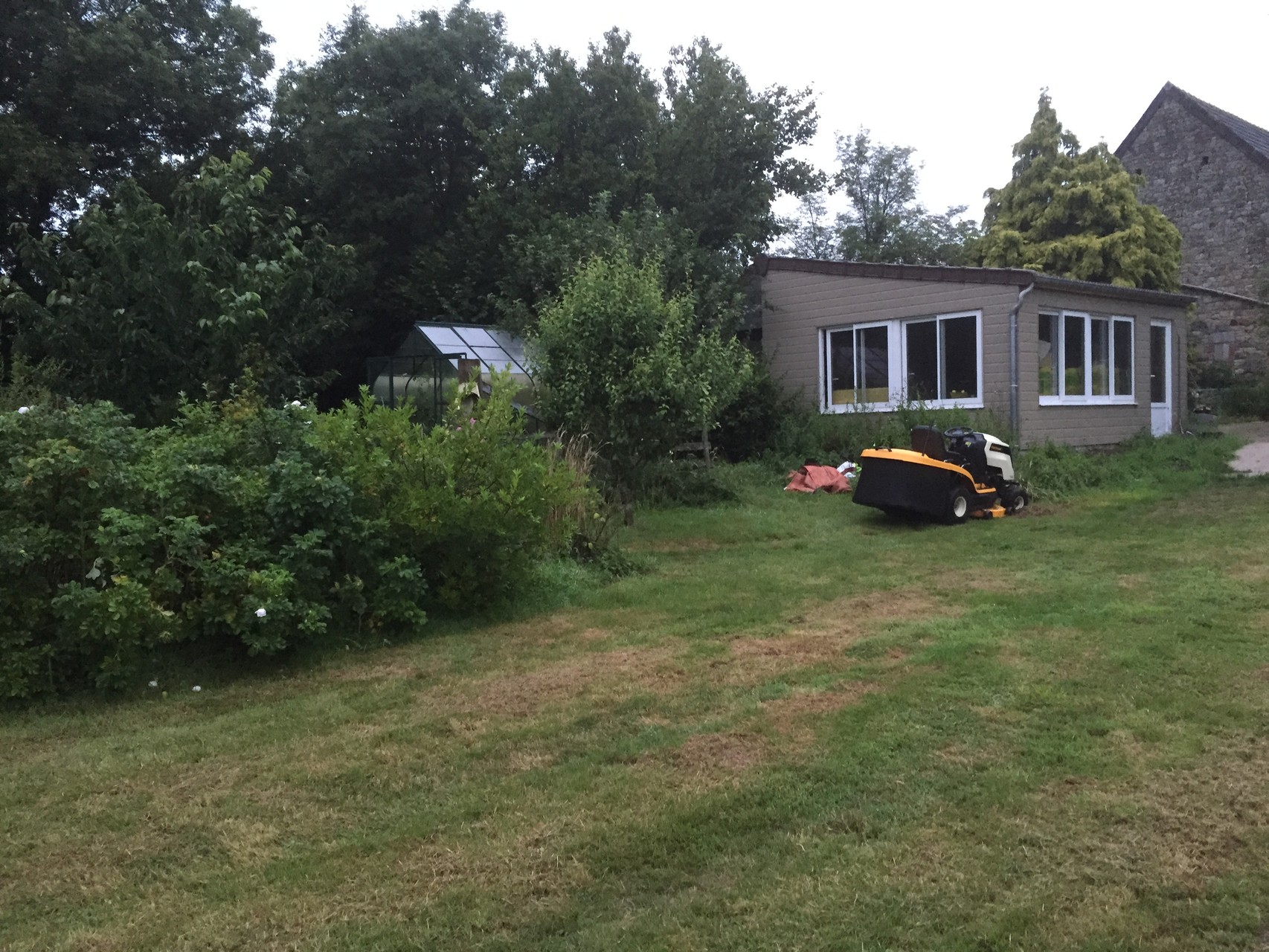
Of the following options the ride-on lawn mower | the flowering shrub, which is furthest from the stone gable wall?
the flowering shrub

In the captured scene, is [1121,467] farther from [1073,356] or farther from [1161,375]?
[1161,375]

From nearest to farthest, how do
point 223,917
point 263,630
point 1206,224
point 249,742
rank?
point 223,917 < point 249,742 < point 263,630 < point 1206,224

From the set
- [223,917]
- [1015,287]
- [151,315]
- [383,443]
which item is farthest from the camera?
[1015,287]

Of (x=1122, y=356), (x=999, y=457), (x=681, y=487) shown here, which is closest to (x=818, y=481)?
(x=681, y=487)

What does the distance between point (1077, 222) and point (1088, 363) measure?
33.0 ft

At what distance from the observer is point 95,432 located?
5789 millimetres

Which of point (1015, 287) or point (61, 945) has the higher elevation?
point (1015, 287)

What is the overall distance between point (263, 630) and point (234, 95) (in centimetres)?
2015

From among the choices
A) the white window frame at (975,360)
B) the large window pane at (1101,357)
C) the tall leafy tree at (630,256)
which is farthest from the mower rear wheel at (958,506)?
the large window pane at (1101,357)

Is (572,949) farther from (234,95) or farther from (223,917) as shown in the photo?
(234,95)

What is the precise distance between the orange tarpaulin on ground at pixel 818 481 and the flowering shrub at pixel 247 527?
6.37 meters

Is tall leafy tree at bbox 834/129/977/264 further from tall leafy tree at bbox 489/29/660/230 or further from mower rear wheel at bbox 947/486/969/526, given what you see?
mower rear wheel at bbox 947/486/969/526

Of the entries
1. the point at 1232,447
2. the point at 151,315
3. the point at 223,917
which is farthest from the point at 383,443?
the point at 1232,447

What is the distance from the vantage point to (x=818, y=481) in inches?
539
